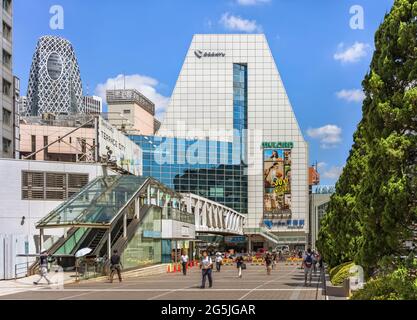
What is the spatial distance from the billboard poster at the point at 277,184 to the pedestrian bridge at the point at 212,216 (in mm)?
7113

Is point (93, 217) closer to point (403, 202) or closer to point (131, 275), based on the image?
point (131, 275)

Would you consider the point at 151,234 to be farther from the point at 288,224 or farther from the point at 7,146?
the point at 288,224

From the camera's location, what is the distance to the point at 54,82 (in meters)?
143

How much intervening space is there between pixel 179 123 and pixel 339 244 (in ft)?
323

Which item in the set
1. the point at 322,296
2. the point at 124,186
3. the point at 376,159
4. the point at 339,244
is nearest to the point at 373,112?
the point at 376,159

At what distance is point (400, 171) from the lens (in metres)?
11.4

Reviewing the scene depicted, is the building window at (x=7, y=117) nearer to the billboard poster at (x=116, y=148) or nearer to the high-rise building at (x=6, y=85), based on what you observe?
the high-rise building at (x=6, y=85)

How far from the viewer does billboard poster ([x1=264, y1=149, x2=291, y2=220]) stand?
386 feet

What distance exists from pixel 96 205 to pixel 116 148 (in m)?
25.0

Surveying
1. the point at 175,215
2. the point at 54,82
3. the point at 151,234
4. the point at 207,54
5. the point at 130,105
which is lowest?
the point at 151,234

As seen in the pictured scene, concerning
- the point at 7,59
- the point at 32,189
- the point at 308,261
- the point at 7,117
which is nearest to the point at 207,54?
the point at 7,59

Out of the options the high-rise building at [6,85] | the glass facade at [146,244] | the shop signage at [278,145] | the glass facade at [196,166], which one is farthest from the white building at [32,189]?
the shop signage at [278,145]

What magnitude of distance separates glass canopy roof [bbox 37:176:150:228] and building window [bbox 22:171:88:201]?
11.9 feet

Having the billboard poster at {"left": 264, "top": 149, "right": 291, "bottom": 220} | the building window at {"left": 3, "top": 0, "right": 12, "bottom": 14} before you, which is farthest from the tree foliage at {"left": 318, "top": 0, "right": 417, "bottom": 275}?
the billboard poster at {"left": 264, "top": 149, "right": 291, "bottom": 220}
